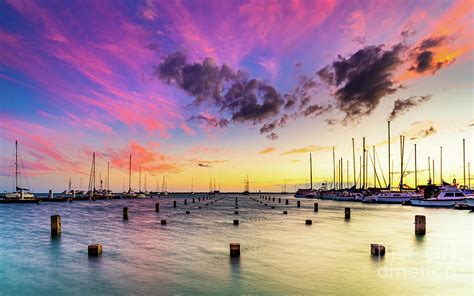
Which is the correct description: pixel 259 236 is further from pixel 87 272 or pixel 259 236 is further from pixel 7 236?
pixel 7 236

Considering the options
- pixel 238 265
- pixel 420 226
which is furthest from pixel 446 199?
pixel 238 265

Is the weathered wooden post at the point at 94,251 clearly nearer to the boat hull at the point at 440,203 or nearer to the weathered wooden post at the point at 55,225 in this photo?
the weathered wooden post at the point at 55,225

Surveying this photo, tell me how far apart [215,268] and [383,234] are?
1982cm

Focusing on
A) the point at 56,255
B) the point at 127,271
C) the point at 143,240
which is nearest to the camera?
the point at 127,271

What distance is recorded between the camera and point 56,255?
23.1 meters

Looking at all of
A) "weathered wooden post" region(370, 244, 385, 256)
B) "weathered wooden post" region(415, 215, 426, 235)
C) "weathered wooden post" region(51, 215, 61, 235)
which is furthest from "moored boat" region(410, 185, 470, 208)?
"weathered wooden post" region(51, 215, 61, 235)

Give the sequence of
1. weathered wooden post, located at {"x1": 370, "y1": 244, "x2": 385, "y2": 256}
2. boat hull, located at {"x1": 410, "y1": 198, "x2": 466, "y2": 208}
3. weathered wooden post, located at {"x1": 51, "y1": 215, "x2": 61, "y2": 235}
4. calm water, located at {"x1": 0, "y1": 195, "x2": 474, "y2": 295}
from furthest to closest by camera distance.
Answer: boat hull, located at {"x1": 410, "y1": 198, "x2": 466, "y2": 208} → weathered wooden post, located at {"x1": 51, "y1": 215, "x2": 61, "y2": 235} → weathered wooden post, located at {"x1": 370, "y1": 244, "x2": 385, "y2": 256} → calm water, located at {"x1": 0, "y1": 195, "x2": 474, "y2": 295}

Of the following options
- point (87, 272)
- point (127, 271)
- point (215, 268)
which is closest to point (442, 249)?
point (215, 268)

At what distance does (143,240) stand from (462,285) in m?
20.4

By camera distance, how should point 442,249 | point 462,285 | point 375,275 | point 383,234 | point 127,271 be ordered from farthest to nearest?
point 383,234 → point 442,249 → point 127,271 → point 375,275 → point 462,285

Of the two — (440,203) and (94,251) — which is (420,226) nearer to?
(94,251)

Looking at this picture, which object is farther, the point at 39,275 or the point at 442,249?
the point at 442,249

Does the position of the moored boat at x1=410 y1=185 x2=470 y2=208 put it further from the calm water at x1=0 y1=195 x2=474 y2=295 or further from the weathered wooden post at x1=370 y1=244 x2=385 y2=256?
the weathered wooden post at x1=370 y1=244 x2=385 y2=256

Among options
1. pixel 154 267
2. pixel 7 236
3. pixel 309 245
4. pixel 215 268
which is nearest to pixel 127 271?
pixel 154 267
